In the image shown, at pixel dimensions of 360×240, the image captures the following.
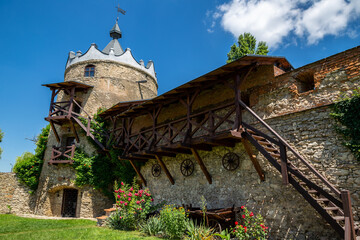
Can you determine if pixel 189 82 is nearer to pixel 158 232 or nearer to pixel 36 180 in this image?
pixel 158 232

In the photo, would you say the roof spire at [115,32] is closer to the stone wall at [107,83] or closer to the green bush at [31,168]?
the stone wall at [107,83]

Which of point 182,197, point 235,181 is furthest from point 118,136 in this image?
point 235,181

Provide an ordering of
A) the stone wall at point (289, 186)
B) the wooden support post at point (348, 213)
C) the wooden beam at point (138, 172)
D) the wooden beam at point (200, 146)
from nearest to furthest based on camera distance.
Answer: the wooden support post at point (348, 213), the stone wall at point (289, 186), the wooden beam at point (200, 146), the wooden beam at point (138, 172)

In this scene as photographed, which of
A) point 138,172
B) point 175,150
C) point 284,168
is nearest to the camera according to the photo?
point 284,168

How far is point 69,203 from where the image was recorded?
1669 centimetres

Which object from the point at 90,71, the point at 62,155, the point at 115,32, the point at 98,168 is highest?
the point at 115,32

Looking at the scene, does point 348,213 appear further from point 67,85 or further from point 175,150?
point 67,85

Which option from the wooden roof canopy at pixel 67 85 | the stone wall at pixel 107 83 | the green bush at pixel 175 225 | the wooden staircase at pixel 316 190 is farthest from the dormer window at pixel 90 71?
the wooden staircase at pixel 316 190

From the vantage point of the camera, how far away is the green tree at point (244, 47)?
58.8 ft

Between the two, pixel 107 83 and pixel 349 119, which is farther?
pixel 107 83

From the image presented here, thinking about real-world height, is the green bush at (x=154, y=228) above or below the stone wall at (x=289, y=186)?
below

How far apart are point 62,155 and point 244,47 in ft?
45.4

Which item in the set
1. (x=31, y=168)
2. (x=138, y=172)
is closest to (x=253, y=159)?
(x=138, y=172)

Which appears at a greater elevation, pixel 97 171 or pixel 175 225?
pixel 97 171
